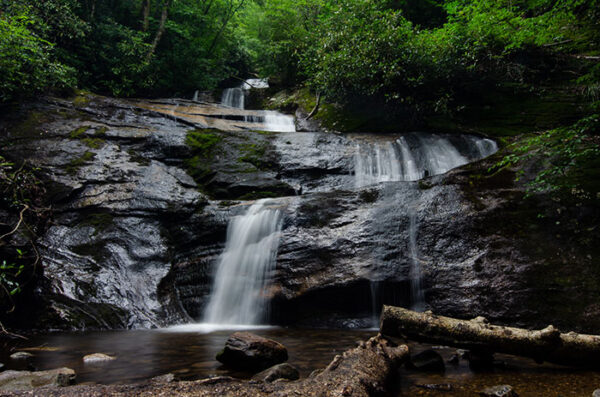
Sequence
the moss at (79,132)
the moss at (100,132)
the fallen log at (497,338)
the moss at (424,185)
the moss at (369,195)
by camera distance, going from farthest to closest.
→ the moss at (100,132) < the moss at (79,132) < the moss at (369,195) < the moss at (424,185) < the fallen log at (497,338)

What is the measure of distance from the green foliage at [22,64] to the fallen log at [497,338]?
11.6 m

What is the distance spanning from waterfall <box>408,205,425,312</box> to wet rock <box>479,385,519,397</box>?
300 centimetres

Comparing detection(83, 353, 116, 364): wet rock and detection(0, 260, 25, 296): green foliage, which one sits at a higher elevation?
detection(0, 260, 25, 296): green foliage

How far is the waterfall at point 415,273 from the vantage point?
224 inches

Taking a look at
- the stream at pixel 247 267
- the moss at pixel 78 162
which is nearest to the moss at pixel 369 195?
the stream at pixel 247 267

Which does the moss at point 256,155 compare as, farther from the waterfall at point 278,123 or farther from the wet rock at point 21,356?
the wet rock at point 21,356

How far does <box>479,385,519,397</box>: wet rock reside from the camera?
258 centimetres

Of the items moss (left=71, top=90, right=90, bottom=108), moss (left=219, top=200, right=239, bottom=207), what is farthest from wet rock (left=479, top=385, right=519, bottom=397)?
moss (left=71, top=90, right=90, bottom=108)

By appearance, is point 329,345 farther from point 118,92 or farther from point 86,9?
point 86,9

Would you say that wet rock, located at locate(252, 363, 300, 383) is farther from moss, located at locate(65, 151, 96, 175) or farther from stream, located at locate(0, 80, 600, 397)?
moss, located at locate(65, 151, 96, 175)

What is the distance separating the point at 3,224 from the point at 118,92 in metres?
10.7

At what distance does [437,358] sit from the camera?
337cm

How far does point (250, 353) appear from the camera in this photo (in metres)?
3.46

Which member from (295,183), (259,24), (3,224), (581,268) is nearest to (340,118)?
(295,183)
